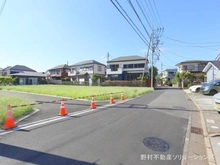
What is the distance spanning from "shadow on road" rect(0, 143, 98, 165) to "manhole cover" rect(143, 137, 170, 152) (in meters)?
1.72

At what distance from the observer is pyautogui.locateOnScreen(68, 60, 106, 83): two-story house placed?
142 feet

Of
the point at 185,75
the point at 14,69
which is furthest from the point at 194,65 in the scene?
the point at 14,69

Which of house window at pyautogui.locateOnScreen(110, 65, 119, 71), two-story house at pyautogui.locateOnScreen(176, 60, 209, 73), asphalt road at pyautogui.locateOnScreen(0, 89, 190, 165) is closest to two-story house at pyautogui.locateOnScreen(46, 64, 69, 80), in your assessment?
house window at pyautogui.locateOnScreen(110, 65, 119, 71)

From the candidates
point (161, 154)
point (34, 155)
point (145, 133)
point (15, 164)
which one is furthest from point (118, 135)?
point (15, 164)

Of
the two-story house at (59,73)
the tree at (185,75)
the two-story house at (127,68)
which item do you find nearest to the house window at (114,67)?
the two-story house at (127,68)

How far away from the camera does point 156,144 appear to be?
387 cm

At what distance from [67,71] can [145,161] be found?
5301 centimetres

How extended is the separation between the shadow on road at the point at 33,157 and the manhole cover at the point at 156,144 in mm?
1719

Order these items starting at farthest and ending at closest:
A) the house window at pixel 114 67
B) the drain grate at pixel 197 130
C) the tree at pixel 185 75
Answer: the house window at pixel 114 67
the tree at pixel 185 75
the drain grate at pixel 197 130

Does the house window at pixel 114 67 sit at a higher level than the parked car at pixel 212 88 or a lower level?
higher

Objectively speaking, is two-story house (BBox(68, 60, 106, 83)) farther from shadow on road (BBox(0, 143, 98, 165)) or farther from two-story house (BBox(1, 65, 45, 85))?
shadow on road (BBox(0, 143, 98, 165))

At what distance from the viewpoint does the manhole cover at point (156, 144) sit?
11.9 ft

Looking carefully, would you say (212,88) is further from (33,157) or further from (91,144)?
(33,157)

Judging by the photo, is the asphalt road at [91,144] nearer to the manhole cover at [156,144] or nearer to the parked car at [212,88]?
the manhole cover at [156,144]
